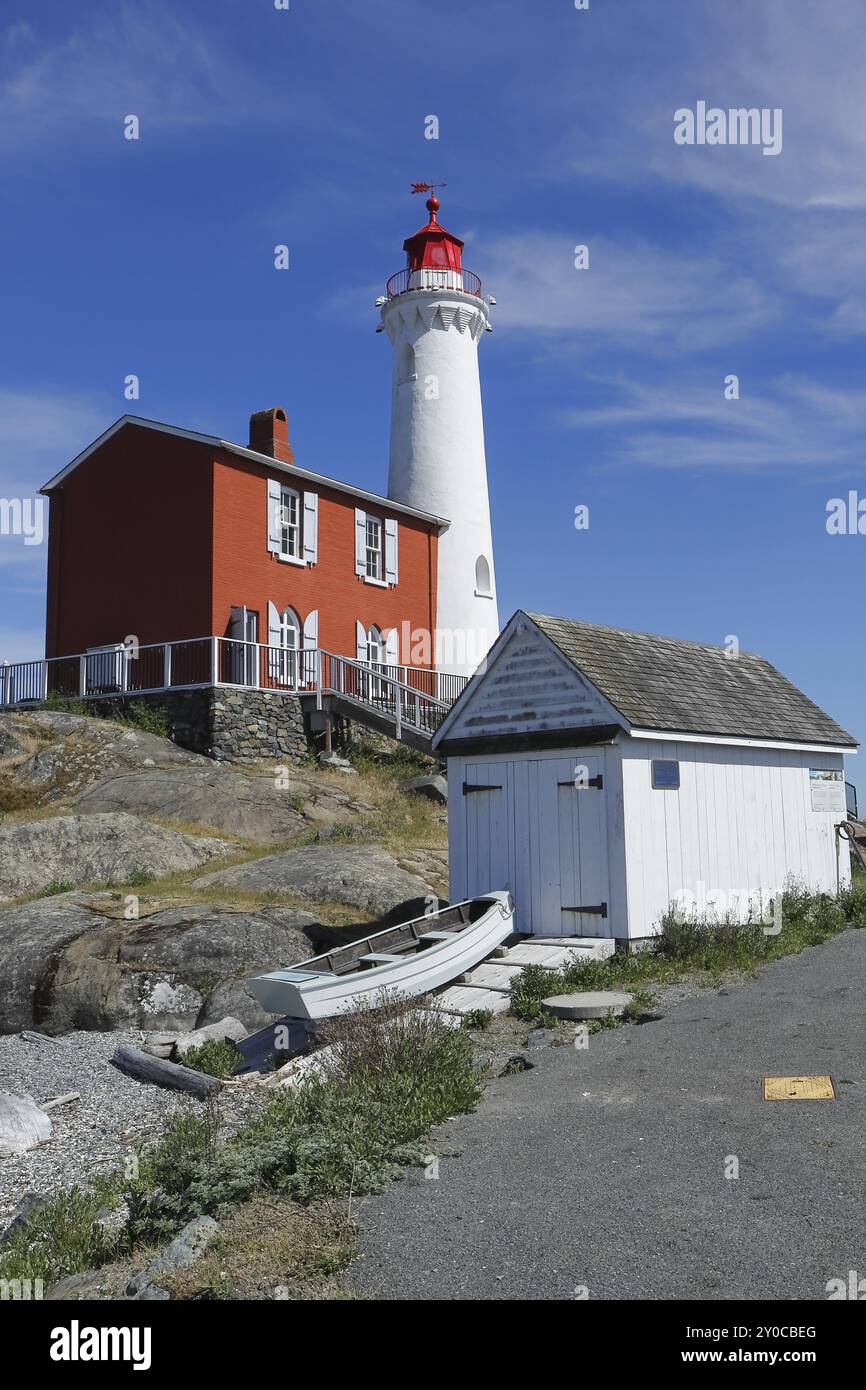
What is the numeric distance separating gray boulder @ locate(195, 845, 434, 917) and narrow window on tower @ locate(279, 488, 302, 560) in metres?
12.7

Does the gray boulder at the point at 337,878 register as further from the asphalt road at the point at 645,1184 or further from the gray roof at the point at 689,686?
the asphalt road at the point at 645,1184

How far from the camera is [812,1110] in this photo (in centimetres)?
801

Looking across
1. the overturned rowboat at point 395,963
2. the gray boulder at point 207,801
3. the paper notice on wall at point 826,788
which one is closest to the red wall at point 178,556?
the gray boulder at point 207,801

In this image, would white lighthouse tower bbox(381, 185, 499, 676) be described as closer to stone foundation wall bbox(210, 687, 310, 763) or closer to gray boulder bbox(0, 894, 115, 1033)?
stone foundation wall bbox(210, 687, 310, 763)

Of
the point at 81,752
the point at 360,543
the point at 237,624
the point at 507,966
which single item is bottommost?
the point at 507,966

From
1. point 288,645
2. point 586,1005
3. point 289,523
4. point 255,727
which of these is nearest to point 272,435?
point 289,523

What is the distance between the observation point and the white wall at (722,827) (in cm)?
1374

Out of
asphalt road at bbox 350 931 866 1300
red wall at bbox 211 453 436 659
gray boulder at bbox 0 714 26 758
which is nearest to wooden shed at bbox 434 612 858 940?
asphalt road at bbox 350 931 866 1300

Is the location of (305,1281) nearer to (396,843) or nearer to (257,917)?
(257,917)

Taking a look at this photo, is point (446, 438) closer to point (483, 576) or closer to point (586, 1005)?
point (483, 576)

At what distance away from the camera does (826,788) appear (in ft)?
57.6

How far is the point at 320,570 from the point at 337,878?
14690 mm

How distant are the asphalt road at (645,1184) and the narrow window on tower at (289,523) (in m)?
21.6
